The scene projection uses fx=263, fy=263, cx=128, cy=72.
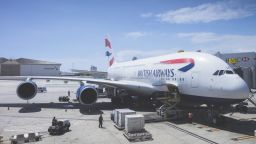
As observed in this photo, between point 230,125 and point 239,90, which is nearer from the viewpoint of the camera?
point 239,90

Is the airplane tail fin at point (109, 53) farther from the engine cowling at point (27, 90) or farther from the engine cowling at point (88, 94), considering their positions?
the engine cowling at point (88, 94)

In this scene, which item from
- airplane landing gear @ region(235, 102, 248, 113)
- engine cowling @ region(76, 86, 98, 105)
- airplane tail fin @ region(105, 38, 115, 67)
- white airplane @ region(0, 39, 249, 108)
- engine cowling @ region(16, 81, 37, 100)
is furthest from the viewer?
airplane tail fin @ region(105, 38, 115, 67)

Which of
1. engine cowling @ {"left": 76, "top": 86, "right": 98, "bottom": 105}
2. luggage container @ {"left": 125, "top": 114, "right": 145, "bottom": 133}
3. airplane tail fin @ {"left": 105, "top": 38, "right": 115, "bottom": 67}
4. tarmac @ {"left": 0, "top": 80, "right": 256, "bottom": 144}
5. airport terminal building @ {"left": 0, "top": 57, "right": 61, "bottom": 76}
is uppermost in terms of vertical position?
airport terminal building @ {"left": 0, "top": 57, "right": 61, "bottom": 76}

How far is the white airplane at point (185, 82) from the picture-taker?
14.8m

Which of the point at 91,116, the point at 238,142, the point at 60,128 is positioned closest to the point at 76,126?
the point at 60,128

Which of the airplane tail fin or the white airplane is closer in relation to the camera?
the white airplane

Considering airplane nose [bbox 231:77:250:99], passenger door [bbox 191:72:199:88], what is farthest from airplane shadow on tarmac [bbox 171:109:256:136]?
passenger door [bbox 191:72:199:88]

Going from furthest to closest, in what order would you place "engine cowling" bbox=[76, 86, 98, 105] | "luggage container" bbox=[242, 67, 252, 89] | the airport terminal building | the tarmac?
1. the airport terminal building
2. "luggage container" bbox=[242, 67, 252, 89]
3. "engine cowling" bbox=[76, 86, 98, 105]
4. the tarmac

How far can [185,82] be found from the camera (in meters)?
17.7

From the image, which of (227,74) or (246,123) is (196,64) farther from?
(246,123)

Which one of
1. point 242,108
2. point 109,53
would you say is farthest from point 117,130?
point 109,53

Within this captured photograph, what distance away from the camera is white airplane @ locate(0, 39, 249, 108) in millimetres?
14825

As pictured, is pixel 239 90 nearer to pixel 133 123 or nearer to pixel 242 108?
pixel 133 123

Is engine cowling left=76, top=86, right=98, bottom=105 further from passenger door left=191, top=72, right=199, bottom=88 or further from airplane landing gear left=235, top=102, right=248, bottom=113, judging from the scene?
airplane landing gear left=235, top=102, right=248, bottom=113
